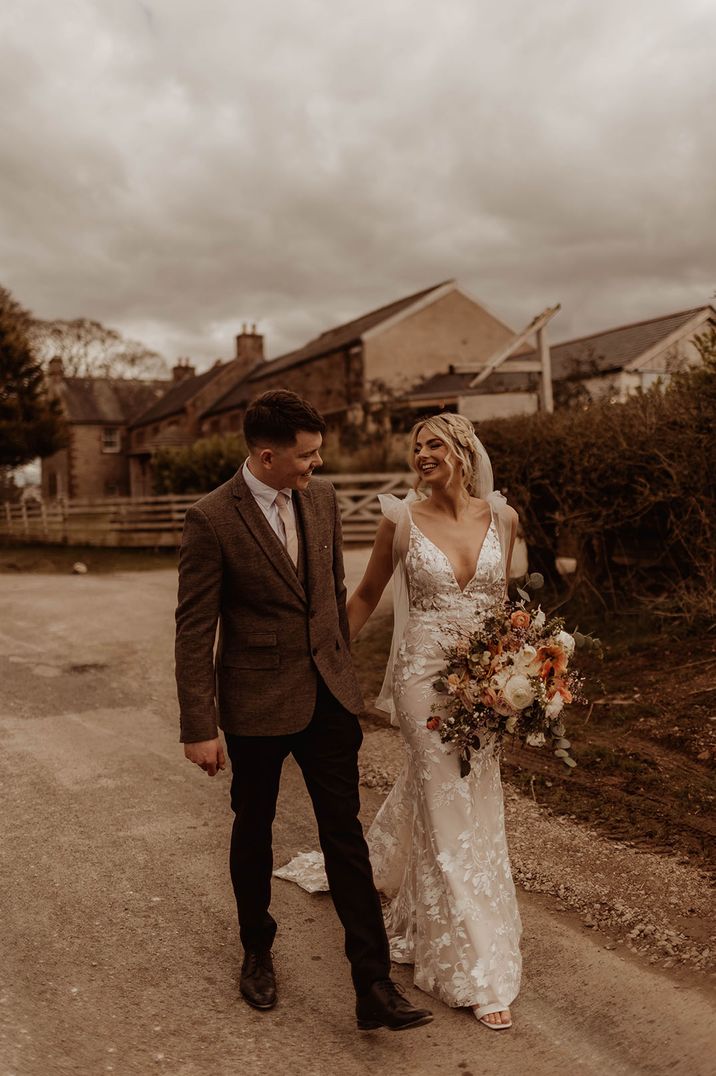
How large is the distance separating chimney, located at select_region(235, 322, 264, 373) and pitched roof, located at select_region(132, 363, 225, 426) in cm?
123

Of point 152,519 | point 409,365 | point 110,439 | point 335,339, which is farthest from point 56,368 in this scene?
point 152,519

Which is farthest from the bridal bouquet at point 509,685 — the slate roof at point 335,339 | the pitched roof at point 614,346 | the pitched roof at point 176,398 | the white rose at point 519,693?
the pitched roof at point 176,398

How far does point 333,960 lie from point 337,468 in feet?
73.6

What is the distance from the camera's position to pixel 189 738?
3.39 meters

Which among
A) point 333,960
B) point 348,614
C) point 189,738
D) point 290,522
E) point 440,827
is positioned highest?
point 290,522

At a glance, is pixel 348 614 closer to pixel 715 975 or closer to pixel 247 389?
pixel 715 975

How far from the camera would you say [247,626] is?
3.42m

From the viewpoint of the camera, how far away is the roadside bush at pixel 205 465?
26.0 meters

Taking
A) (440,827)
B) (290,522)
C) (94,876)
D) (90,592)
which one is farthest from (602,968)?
(90,592)

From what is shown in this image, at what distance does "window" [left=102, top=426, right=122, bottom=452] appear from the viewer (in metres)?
57.2

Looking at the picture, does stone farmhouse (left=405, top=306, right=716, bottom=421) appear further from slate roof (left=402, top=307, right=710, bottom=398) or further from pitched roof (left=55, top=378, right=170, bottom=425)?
pitched roof (left=55, top=378, right=170, bottom=425)

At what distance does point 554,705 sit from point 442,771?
527mm

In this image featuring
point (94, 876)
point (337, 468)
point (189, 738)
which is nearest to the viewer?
point (189, 738)

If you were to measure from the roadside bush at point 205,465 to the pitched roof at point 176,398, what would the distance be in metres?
23.6
